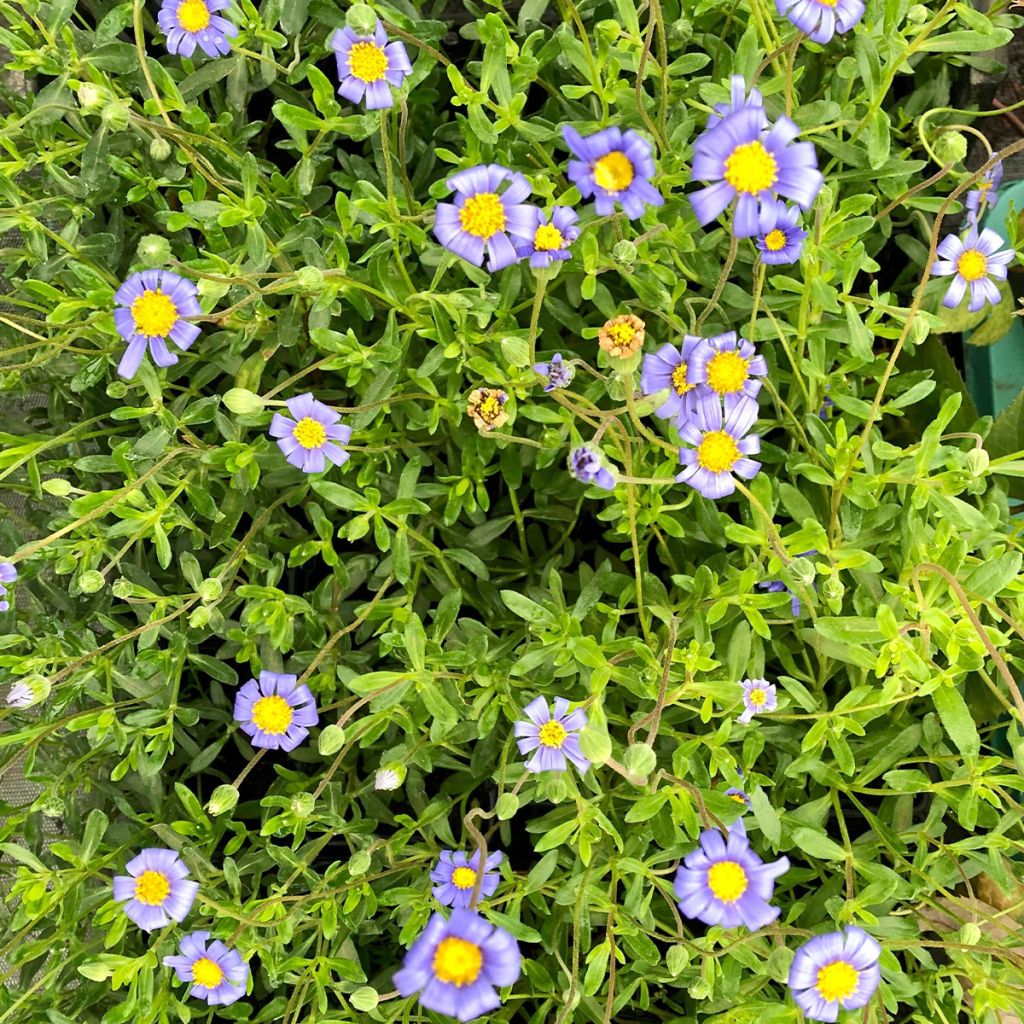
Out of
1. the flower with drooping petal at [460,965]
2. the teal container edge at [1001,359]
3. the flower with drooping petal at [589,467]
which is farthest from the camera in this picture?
the teal container edge at [1001,359]

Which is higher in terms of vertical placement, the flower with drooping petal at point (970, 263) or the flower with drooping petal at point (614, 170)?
the flower with drooping petal at point (614, 170)

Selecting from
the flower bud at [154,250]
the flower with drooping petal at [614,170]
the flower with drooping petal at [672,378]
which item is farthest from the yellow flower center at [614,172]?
the flower bud at [154,250]

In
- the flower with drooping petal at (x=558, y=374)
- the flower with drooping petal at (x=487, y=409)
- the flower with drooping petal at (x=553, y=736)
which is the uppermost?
the flower with drooping petal at (x=558, y=374)

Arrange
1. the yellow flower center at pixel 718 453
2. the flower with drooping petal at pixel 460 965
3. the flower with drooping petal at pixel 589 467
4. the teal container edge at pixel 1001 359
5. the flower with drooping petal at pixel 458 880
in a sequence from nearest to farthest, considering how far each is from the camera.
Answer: the flower with drooping petal at pixel 460 965
the flower with drooping petal at pixel 589 467
the yellow flower center at pixel 718 453
the flower with drooping petal at pixel 458 880
the teal container edge at pixel 1001 359

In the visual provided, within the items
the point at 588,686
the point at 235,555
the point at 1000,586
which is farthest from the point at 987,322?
the point at 235,555

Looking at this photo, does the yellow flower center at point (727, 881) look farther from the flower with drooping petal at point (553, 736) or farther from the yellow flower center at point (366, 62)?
the yellow flower center at point (366, 62)

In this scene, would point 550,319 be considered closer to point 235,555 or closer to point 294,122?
point 294,122

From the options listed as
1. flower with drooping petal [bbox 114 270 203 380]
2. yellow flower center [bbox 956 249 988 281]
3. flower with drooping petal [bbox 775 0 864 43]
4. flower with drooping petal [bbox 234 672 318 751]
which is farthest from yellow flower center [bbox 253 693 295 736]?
yellow flower center [bbox 956 249 988 281]
